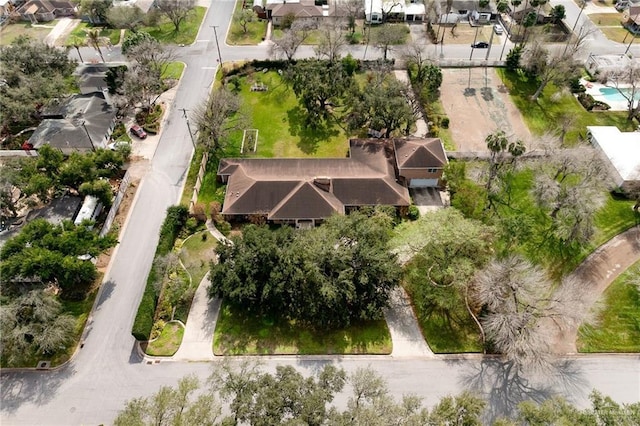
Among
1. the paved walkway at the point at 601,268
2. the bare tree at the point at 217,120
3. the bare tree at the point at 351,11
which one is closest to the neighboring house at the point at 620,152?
the paved walkway at the point at 601,268

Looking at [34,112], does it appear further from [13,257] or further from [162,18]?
[162,18]

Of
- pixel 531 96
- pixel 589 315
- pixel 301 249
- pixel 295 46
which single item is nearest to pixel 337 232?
pixel 301 249

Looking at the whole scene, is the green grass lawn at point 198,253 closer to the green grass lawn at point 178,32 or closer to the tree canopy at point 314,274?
the tree canopy at point 314,274

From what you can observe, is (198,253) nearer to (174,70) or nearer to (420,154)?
(420,154)

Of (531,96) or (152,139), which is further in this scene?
(531,96)

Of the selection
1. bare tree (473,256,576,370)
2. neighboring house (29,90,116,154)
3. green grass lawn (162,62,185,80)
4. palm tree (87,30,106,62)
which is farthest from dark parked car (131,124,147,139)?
bare tree (473,256,576,370)

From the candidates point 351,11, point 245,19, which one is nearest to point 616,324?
point 351,11
